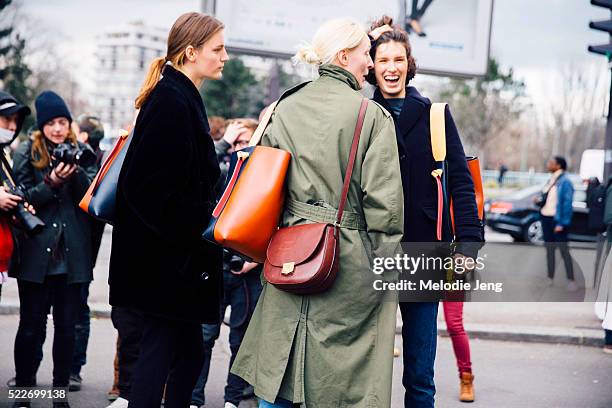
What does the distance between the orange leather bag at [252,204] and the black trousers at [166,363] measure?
0.62m

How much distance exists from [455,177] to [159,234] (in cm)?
150

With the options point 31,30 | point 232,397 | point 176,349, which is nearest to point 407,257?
point 176,349

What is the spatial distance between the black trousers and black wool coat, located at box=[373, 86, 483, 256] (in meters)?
1.15

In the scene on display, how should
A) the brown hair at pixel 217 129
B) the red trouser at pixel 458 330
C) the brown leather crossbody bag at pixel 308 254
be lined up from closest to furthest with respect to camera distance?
the brown leather crossbody bag at pixel 308 254 < the red trouser at pixel 458 330 < the brown hair at pixel 217 129

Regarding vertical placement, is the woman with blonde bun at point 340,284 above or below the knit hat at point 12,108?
below

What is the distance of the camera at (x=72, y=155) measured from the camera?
4.92 metres

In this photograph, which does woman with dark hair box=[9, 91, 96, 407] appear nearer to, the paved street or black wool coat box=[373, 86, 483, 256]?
the paved street

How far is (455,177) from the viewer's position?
4129 mm

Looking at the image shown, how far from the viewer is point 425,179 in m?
4.02

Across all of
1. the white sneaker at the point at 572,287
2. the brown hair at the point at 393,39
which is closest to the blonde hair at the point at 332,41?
the brown hair at the point at 393,39

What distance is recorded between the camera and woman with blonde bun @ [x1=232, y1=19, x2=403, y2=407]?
129 inches

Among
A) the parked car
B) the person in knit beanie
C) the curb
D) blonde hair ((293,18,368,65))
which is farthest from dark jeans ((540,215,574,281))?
blonde hair ((293,18,368,65))

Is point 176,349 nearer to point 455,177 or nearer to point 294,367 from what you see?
point 294,367

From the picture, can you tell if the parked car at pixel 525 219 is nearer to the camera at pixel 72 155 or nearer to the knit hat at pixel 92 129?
the knit hat at pixel 92 129
